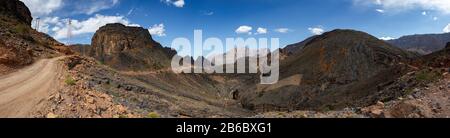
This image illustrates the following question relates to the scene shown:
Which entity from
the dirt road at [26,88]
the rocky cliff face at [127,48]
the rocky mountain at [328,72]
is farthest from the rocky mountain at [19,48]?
the rocky cliff face at [127,48]

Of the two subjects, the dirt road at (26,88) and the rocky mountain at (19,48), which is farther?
the rocky mountain at (19,48)

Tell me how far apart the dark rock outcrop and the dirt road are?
19.3 meters

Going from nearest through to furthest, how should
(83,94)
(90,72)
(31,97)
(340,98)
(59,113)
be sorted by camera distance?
1. (59,113)
2. (31,97)
3. (83,94)
4. (90,72)
5. (340,98)

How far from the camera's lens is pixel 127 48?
102375 mm

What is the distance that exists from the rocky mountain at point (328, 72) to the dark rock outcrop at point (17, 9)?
29.3 metres

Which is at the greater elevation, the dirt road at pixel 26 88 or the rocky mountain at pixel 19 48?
the rocky mountain at pixel 19 48

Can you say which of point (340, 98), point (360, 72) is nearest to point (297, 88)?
point (360, 72)

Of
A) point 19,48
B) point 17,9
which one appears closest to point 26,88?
point 19,48

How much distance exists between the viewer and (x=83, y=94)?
17.5 metres

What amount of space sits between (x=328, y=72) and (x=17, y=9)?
39.4m

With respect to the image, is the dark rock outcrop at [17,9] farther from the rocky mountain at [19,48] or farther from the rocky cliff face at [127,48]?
the rocky cliff face at [127,48]

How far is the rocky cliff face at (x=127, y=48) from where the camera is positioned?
297 ft
